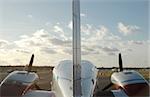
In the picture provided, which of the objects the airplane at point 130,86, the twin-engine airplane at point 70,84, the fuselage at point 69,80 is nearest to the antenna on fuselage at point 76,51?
the twin-engine airplane at point 70,84

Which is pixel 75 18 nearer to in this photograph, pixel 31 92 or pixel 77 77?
pixel 77 77

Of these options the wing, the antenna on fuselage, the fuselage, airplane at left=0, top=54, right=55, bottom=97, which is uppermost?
the antenna on fuselage

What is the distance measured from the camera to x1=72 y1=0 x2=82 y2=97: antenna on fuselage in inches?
323

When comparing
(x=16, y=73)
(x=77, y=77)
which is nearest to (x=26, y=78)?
(x=16, y=73)

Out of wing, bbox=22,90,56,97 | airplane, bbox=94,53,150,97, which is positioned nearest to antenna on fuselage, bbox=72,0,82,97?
wing, bbox=22,90,56,97

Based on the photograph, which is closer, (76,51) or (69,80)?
(76,51)

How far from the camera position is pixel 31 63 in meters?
15.4

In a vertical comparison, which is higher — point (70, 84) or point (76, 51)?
point (76, 51)

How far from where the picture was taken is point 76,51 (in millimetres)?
8242

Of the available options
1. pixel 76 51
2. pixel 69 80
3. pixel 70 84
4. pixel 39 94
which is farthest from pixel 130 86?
pixel 76 51

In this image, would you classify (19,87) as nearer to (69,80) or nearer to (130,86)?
(69,80)

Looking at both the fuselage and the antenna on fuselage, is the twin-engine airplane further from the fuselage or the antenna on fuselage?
the antenna on fuselage

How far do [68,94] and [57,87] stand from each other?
4.18 feet

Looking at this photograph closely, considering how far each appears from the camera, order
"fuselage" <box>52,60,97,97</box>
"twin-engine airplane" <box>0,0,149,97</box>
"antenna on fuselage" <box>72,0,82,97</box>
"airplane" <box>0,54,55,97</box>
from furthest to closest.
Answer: "airplane" <box>0,54,55,97</box>
"twin-engine airplane" <box>0,0,149,97</box>
"fuselage" <box>52,60,97,97</box>
"antenna on fuselage" <box>72,0,82,97</box>
